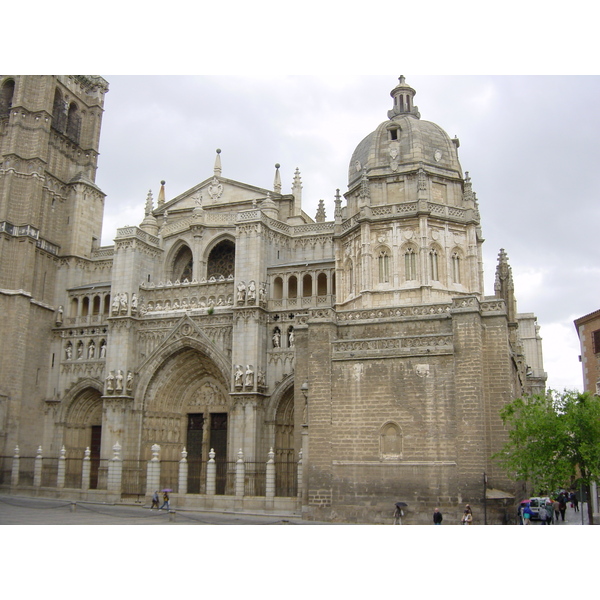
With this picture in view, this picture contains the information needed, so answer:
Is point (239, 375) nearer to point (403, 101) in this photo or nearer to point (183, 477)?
point (183, 477)

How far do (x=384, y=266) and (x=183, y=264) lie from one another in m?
14.9

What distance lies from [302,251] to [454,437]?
653 inches

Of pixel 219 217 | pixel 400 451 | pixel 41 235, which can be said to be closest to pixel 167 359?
pixel 219 217

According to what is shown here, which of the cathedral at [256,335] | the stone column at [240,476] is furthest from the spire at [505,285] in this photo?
the stone column at [240,476]

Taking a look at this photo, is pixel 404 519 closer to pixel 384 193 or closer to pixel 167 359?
pixel 384 193

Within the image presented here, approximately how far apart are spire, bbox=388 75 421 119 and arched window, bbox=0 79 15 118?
2348 cm

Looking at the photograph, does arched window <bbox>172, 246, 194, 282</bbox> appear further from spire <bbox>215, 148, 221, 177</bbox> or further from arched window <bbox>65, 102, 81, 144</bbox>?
arched window <bbox>65, 102, 81, 144</bbox>

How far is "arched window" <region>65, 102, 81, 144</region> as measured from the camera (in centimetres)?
4244

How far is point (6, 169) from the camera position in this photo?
124 feet

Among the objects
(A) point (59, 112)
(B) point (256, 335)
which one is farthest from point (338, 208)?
(A) point (59, 112)

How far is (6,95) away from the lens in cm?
4094

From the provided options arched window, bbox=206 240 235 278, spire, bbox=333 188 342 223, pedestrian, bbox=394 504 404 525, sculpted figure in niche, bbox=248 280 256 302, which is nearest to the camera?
pedestrian, bbox=394 504 404 525

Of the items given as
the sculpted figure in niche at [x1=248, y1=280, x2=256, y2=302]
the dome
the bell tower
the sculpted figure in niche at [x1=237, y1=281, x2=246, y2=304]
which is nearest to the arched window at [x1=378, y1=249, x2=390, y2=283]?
the dome

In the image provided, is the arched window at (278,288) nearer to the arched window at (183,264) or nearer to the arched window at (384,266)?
the arched window at (183,264)
